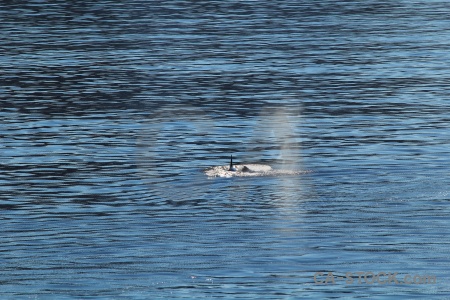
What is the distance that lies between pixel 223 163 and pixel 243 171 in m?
1.90

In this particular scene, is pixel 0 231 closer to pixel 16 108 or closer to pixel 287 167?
pixel 287 167

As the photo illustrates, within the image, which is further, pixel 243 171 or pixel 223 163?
pixel 223 163

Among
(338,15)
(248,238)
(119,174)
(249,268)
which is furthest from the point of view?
(338,15)

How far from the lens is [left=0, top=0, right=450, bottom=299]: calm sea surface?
20.9m

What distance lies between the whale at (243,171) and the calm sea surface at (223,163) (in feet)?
1.64

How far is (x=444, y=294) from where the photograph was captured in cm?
1953

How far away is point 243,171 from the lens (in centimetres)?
2928

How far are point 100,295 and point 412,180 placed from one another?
34.9 feet

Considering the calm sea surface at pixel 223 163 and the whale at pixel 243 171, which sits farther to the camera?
the whale at pixel 243 171

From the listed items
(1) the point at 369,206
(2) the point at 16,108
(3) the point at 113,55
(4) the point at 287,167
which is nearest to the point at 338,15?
(3) the point at 113,55

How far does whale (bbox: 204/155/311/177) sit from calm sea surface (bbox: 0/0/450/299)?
0.50 m

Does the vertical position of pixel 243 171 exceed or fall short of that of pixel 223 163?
it exceeds it

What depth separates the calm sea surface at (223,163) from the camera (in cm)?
2091

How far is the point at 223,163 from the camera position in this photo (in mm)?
31094
